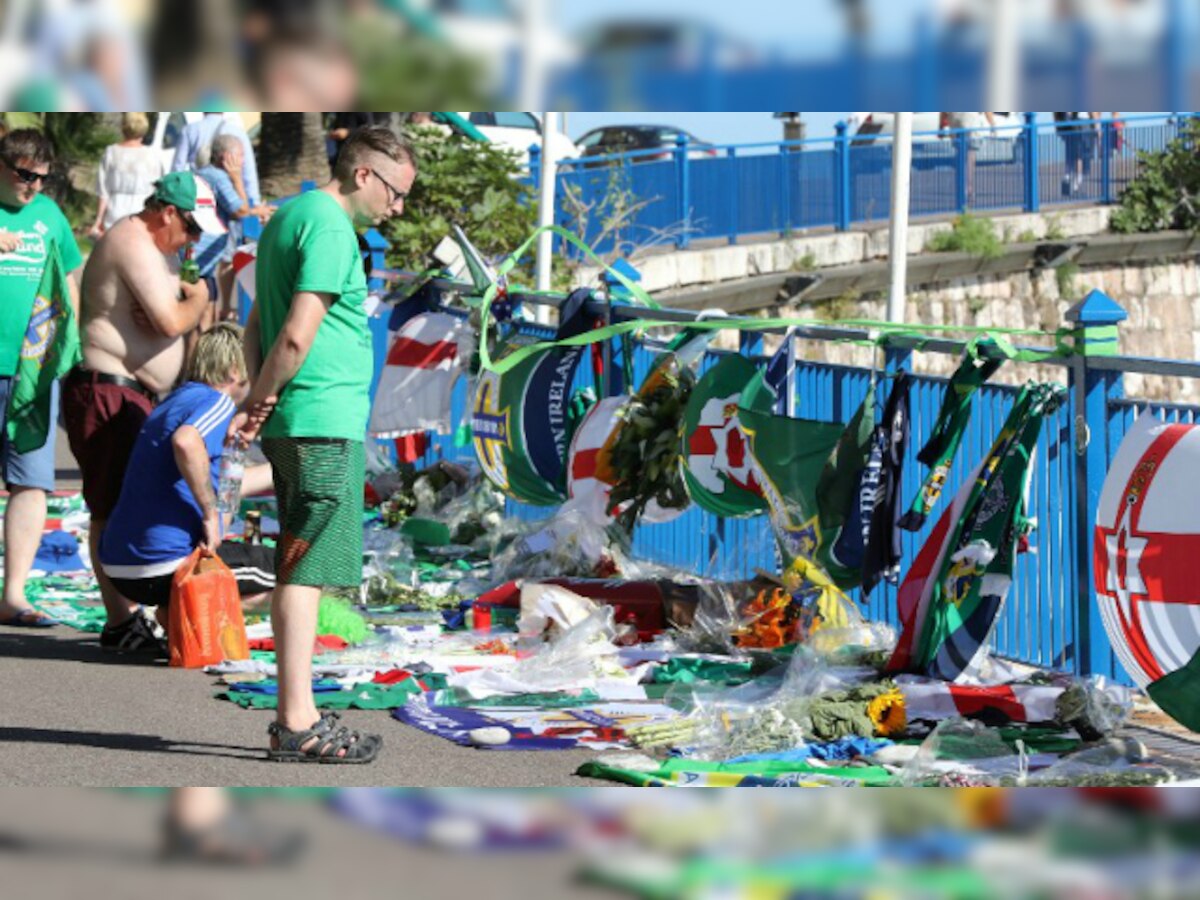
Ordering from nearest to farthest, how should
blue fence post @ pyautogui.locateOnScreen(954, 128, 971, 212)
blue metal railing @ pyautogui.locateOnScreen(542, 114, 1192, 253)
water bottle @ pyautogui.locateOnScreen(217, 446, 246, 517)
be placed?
water bottle @ pyautogui.locateOnScreen(217, 446, 246, 517)
blue metal railing @ pyautogui.locateOnScreen(542, 114, 1192, 253)
blue fence post @ pyautogui.locateOnScreen(954, 128, 971, 212)

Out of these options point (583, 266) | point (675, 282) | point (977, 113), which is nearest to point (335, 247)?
point (977, 113)

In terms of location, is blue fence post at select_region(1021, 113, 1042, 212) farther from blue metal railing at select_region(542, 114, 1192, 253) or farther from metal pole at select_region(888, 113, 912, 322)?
metal pole at select_region(888, 113, 912, 322)

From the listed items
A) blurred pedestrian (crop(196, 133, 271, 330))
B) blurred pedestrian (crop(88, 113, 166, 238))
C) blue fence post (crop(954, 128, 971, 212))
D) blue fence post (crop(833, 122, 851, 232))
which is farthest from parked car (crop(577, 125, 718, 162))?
blue fence post (crop(954, 128, 971, 212))

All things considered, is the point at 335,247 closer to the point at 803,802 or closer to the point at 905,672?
the point at 905,672

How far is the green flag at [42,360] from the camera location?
727 centimetres

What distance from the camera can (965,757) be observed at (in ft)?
16.1

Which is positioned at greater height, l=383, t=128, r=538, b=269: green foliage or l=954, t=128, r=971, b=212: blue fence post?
l=954, t=128, r=971, b=212: blue fence post

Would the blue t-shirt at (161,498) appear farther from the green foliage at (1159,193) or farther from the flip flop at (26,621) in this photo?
the green foliage at (1159,193)

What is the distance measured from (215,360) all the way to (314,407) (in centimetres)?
191

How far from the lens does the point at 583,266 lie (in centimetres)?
1802

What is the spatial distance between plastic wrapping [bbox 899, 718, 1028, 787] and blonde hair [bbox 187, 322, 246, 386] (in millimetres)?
3074

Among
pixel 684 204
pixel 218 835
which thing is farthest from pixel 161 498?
pixel 684 204

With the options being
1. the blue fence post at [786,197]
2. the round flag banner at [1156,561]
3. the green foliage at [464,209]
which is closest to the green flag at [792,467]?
the round flag banner at [1156,561]

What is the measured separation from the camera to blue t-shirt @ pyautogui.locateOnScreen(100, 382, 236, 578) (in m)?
6.59
